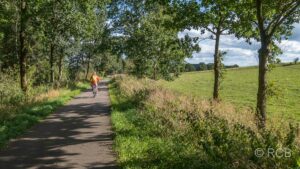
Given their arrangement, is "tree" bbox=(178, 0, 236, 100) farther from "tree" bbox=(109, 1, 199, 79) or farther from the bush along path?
"tree" bbox=(109, 1, 199, 79)

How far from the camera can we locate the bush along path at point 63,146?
950 centimetres

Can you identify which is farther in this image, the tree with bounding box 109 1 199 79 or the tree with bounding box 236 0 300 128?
the tree with bounding box 109 1 199 79

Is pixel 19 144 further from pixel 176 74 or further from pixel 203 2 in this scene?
pixel 176 74

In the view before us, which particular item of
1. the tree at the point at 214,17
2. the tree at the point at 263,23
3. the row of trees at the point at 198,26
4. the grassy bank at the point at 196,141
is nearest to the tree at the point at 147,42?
the row of trees at the point at 198,26

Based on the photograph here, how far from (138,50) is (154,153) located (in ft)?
81.4

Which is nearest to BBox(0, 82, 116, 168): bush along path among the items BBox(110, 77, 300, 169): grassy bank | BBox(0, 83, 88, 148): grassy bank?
BBox(0, 83, 88, 148): grassy bank

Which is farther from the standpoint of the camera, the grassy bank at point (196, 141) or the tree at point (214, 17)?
the tree at point (214, 17)

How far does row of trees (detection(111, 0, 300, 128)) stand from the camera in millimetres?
12531

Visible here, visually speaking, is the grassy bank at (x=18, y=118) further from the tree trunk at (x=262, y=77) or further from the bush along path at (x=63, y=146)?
the tree trunk at (x=262, y=77)

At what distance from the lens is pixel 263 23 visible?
13.4 metres

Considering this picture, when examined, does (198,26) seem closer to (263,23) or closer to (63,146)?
(263,23)

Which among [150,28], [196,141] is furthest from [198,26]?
[150,28]

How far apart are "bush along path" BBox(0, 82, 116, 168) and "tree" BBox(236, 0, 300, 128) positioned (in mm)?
→ 4817

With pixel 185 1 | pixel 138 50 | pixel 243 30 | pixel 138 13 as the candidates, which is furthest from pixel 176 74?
pixel 185 1
